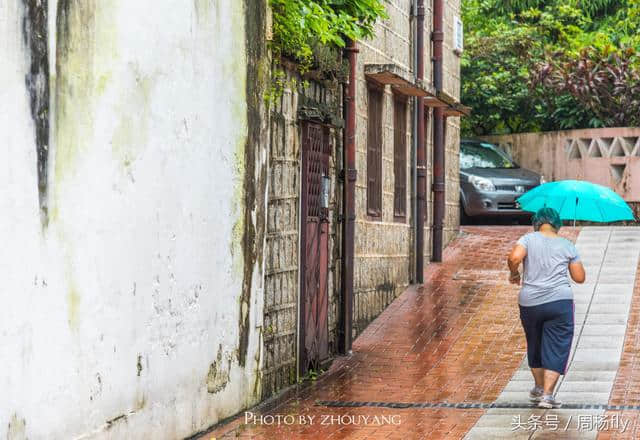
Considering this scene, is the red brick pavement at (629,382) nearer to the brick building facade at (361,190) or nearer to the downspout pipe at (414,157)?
the brick building facade at (361,190)

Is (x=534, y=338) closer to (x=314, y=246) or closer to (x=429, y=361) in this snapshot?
(x=429, y=361)

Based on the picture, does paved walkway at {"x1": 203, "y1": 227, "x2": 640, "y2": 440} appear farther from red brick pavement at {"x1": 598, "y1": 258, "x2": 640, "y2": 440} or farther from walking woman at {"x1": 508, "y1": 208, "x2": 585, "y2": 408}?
walking woman at {"x1": 508, "y1": 208, "x2": 585, "y2": 408}

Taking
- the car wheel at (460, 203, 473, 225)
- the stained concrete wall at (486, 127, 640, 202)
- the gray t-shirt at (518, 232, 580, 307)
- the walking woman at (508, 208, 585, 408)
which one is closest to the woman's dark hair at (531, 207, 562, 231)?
the walking woman at (508, 208, 585, 408)

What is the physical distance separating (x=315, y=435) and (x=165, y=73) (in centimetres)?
283

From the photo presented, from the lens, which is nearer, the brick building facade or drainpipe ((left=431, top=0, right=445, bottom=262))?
the brick building facade

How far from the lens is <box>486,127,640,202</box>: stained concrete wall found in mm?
22031

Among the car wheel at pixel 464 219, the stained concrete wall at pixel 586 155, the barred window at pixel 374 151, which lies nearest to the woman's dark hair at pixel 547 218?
the barred window at pixel 374 151

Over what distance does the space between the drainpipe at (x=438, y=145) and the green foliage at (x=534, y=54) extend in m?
5.92

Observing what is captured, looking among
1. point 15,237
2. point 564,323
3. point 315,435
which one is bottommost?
point 315,435

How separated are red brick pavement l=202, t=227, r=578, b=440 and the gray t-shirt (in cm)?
104

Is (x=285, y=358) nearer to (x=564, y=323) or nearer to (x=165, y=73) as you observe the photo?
(x=564, y=323)

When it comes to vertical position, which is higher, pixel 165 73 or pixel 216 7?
pixel 216 7

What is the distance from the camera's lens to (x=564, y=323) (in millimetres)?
9961

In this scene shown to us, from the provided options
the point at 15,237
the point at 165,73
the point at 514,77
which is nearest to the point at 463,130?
the point at 514,77
